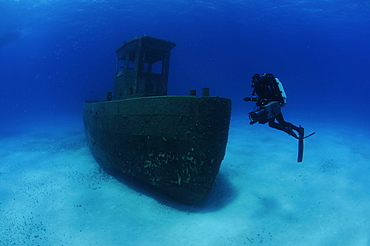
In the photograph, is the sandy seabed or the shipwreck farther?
the shipwreck

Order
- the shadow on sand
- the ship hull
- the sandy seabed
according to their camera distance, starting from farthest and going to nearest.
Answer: the shadow on sand
the ship hull
the sandy seabed

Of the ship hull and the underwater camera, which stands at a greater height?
the underwater camera

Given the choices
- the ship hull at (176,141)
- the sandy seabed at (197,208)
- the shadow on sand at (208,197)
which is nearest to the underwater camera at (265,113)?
the ship hull at (176,141)

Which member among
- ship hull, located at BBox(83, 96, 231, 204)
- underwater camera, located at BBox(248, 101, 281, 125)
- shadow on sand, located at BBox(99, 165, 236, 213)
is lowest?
shadow on sand, located at BBox(99, 165, 236, 213)

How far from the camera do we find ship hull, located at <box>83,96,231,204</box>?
4.18m

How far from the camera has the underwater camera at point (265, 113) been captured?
3.82 metres

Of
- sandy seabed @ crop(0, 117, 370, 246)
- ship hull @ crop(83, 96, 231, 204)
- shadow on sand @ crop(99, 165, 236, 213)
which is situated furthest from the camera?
shadow on sand @ crop(99, 165, 236, 213)

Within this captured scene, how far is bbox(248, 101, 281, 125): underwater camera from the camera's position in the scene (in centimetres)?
382

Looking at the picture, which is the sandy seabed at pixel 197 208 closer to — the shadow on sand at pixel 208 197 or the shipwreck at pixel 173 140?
the shadow on sand at pixel 208 197

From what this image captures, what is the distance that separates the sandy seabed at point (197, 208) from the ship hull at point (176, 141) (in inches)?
22.7

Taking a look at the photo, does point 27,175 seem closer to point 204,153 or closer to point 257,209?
point 204,153

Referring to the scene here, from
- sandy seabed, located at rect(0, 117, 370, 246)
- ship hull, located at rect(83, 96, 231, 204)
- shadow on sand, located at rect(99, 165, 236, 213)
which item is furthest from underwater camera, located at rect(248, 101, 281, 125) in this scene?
shadow on sand, located at rect(99, 165, 236, 213)

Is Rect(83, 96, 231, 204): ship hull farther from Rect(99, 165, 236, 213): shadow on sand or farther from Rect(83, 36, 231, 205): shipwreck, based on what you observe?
Rect(99, 165, 236, 213): shadow on sand

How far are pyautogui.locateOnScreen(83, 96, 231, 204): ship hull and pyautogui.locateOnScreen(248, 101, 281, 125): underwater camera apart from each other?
71 centimetres
